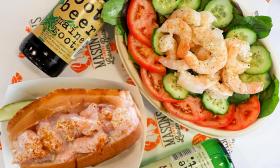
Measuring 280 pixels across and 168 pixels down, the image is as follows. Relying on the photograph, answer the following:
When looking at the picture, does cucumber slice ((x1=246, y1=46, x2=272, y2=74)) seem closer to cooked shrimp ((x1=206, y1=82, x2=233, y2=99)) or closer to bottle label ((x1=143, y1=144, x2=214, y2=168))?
cooked shrimp ((x1=206, y1=82, x2=233, y2=99))

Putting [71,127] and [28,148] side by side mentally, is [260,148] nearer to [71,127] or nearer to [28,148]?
[71,127]

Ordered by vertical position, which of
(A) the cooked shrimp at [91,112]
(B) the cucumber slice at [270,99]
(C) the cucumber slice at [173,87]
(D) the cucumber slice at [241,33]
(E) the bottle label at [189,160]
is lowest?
(E) the bottle label at [189,160]

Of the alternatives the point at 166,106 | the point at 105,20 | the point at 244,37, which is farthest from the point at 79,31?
the point at 244,37

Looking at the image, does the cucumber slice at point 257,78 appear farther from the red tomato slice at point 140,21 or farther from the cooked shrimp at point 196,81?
the red tomato slice at point 140,21

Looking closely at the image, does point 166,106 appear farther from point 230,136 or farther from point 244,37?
point 244,37

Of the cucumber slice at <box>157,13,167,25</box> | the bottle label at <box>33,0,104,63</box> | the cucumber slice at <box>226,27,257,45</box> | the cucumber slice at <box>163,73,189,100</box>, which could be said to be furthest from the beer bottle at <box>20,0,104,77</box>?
the cucumber slice at <box>226,27,257,45</box>

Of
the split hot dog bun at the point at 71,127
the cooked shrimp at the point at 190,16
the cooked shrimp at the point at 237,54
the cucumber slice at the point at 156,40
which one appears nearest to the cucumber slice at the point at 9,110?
the split hot dog bun at the point at 71,127
